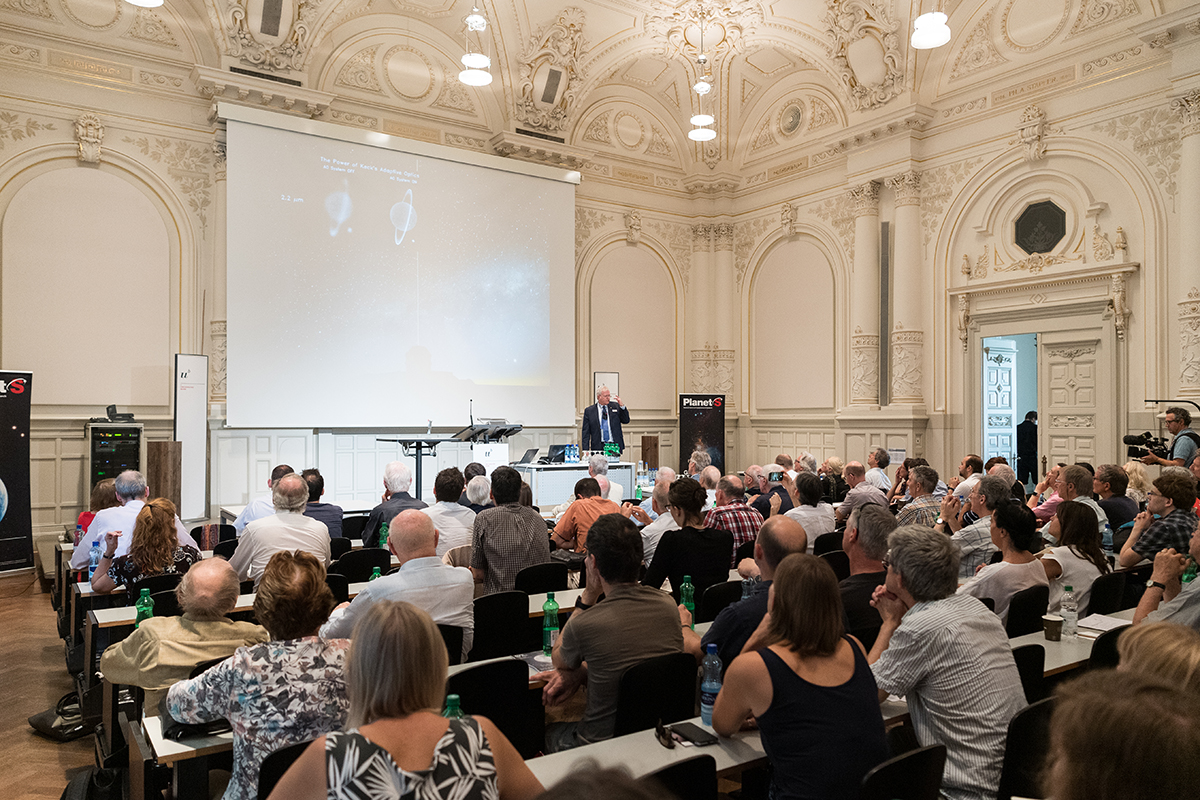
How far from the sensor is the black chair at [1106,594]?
3892mm

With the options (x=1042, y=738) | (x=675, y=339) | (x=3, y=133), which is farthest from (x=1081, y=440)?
(x=3, y=133)

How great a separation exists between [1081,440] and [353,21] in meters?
10.9

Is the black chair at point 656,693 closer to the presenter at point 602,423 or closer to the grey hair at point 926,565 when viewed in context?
the grey hair at point 926,565

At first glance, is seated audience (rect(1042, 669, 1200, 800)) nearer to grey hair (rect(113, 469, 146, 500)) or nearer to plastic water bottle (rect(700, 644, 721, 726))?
plastic water bottle (rect(700, 644, 721, 726))

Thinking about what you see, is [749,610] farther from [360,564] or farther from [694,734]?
[360,564]

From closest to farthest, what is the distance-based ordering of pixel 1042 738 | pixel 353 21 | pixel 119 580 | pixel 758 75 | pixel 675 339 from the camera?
pixel 1042 738, pixel 119 580, pixel 353 21, pixel 758 75, pixel 675 339

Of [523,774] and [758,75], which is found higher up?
[758,75]

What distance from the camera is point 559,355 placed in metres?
12.4

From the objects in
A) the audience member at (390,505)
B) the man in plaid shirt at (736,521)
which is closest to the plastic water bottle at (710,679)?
the man in plaid shirt at (736,521)

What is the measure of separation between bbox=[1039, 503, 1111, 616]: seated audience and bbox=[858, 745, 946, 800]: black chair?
89.7 inches

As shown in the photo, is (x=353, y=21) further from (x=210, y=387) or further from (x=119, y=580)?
(x=119, y=580)

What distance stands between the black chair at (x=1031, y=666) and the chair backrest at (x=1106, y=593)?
4.25ft

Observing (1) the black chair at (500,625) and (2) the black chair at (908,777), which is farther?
(1) the black chair at (500,625)

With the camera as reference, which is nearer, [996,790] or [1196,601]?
[996,790]
